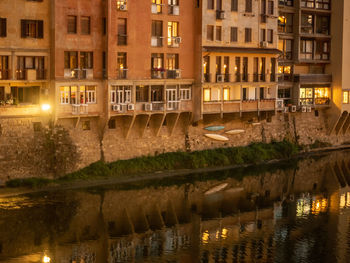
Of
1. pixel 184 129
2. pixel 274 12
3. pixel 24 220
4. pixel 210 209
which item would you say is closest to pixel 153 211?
pixel 210 209

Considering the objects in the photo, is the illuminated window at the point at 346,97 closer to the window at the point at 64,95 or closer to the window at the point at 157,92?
the window at the point at 157,92

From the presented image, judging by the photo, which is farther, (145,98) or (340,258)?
(145,98)

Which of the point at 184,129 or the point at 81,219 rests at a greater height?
the point at 184,129

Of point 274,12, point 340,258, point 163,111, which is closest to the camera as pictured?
point 340,258

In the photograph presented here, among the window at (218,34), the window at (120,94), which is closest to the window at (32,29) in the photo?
the window at (120,94)

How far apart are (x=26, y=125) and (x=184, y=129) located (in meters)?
13.4

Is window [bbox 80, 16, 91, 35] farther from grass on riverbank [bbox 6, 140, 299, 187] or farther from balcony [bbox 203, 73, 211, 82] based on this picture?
balcony [bbox 203, 73, 211, 82]

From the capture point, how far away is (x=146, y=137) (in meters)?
51.5

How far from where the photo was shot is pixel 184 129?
5391 cm

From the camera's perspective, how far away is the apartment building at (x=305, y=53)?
209ft

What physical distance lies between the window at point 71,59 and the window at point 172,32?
7940mm

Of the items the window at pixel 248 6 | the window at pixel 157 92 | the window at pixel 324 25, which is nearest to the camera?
the window at pixel 157 92

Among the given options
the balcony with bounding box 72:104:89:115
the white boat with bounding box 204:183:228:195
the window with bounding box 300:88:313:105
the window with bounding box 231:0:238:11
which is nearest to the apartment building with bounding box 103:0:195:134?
the balcony with bounding box 72:104:89:115

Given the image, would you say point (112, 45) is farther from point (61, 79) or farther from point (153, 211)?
point (153, 211)
